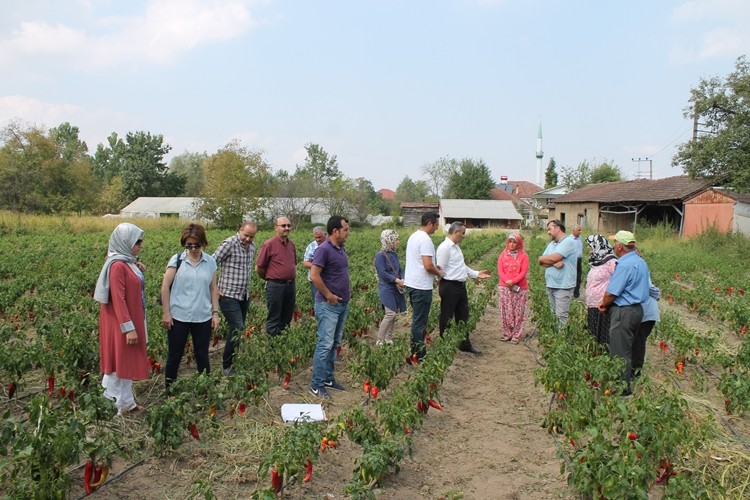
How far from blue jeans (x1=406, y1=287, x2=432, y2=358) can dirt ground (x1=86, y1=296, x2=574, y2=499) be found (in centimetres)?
55

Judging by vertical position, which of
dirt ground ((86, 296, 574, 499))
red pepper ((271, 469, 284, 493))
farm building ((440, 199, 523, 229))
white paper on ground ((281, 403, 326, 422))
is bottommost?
dirt ground ((86, 296, 574, 499))

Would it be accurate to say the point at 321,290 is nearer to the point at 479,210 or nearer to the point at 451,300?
the point at 451,300

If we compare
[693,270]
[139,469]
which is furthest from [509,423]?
[693,270]

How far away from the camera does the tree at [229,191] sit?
42375 millimetres

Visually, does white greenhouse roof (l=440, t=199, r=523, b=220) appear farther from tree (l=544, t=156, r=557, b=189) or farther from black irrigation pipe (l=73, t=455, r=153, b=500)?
black irrigation pipe (l=73, t=455, r=153, b=500)

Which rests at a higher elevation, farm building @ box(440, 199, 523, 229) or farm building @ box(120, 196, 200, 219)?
farm building @ box(120, 196, 200, 219)

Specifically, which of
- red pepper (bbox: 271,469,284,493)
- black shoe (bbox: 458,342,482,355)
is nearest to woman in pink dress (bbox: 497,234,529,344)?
black shoe (bbox: 458,342,482,355)

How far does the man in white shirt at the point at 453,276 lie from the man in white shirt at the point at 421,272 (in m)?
0.26

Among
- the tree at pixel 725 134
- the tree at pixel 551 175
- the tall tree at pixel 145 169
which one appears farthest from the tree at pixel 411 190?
the tree at pixel 725 134

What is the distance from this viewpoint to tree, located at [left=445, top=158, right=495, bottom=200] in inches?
2598

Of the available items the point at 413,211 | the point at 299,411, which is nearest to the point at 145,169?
the point at 413,211

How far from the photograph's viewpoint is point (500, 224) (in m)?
52.8

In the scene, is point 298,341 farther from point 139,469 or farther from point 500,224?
point 500,224

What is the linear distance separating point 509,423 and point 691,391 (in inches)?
93.4
